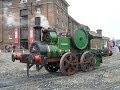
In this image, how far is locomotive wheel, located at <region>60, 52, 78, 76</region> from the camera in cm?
1407

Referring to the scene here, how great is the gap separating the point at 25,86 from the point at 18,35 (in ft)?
132

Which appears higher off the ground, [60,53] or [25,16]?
[25,16]

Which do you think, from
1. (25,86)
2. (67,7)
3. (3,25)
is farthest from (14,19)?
(25,86)

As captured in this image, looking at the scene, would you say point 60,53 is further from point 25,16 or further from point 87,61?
point 25,16

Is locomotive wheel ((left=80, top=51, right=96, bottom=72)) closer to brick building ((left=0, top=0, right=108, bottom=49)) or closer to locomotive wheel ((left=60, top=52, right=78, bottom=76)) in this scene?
locomotive wheel ((left=60, top=52, right=78, bottom=76))

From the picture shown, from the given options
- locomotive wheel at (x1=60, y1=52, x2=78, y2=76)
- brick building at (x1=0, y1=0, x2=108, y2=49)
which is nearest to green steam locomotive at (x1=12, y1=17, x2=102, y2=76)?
locomotive wheel at (x1=60, y1=52, x2=78, y2=76)

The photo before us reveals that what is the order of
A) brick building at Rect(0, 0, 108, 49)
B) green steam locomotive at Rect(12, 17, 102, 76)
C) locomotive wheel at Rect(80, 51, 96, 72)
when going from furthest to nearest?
brick building at Rect(0, 0, 108, 49) → locomotive wheel at Rect(80, 51, 96, 72) → green steam locomotive at Rect(12, 17, 102, 76)

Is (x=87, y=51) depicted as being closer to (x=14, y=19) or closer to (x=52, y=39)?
(x=52, y=39)

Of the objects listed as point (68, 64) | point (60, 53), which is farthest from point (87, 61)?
point (60, 53)

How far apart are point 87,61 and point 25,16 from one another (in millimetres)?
37762

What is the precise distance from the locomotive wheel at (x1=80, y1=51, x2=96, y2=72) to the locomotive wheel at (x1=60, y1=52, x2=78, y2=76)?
0.56m

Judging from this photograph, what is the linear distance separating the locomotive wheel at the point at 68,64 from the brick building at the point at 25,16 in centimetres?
3291

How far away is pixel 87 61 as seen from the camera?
15.6 m

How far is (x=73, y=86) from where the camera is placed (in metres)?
11.4
